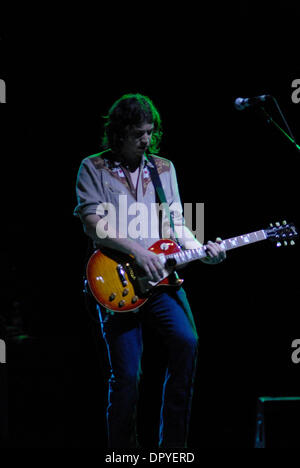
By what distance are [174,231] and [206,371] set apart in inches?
62.7

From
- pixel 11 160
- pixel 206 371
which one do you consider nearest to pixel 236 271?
pixel 206 371

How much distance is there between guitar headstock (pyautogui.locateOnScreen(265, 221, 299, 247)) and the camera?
304 cm

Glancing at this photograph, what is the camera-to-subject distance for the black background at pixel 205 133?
3.92 meters

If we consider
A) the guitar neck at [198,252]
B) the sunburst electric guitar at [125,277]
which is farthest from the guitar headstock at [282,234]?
the sunburst electric guitar at [125,277]

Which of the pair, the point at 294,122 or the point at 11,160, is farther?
the point at 11,160

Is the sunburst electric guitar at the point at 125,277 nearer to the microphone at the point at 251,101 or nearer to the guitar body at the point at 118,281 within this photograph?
the guitar body at the point at 118,281

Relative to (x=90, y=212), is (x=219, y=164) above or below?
above

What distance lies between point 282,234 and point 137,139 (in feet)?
3.53

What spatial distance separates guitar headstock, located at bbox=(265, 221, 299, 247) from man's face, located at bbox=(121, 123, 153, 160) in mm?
927

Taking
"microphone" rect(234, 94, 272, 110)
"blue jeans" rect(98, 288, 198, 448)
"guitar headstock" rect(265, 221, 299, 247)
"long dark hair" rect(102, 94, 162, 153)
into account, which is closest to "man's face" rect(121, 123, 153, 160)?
"long dark hair" rect(102, 94, 162, 153)
